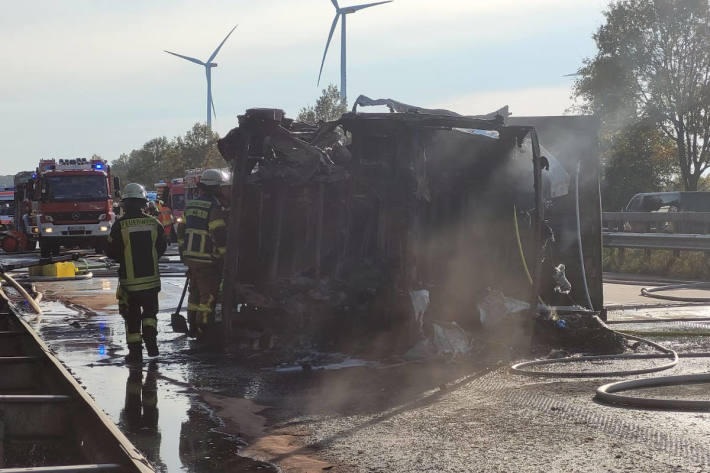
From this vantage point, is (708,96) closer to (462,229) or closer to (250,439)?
(462,229)

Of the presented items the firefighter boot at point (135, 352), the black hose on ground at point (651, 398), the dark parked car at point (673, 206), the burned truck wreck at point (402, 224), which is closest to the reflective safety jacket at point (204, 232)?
the burned truck wreck at point (402, 224)

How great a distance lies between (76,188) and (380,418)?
88.8 ft

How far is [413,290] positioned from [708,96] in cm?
4304

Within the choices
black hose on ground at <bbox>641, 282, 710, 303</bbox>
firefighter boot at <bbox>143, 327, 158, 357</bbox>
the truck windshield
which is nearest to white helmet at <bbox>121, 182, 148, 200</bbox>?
firefighter boot at <bbox>143, 327, 158, 357</bbox>

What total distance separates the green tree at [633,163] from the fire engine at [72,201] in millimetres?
28596

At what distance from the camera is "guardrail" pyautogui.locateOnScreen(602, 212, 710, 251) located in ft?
65.0

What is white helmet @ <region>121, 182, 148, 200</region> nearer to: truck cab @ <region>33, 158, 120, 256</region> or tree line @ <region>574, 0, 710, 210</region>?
truck cab @ <region>33, 158, 120, 256</region>

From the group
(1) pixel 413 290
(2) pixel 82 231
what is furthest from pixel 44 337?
(2) pixel 82 231

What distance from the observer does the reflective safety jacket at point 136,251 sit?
31.8 ft

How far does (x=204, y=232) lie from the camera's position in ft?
34.5

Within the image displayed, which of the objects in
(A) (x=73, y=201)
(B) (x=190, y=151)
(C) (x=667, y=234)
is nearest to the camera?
(C) (x=667, y=234)

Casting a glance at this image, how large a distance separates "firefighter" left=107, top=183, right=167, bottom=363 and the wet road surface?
0.93 feet

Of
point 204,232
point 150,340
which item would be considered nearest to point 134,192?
point 204,232

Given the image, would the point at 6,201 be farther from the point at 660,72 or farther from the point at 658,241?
the point at 658,241
